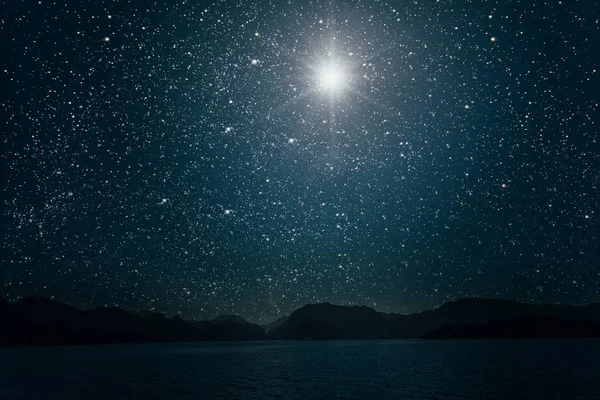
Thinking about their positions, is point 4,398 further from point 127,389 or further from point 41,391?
point 127,389

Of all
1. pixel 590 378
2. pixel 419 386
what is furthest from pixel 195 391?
pixel 590 378

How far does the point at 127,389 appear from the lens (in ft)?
124

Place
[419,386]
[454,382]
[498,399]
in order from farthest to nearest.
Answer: [454,382] < [419,386] < [498,399]

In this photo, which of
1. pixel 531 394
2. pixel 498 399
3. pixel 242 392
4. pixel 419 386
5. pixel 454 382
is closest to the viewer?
pixel 498 399

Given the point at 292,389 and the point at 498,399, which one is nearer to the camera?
the point at 498,399

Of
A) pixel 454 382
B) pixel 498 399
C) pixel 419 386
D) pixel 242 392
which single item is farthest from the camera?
pixel 454 382

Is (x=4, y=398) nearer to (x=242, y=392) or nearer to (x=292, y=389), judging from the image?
(x=242, y=392)

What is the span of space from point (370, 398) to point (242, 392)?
10.8 m

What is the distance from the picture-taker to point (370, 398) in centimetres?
3039

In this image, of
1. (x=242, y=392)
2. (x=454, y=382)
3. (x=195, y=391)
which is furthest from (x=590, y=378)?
(x=195, y=391)

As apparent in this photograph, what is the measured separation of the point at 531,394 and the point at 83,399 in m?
33.6

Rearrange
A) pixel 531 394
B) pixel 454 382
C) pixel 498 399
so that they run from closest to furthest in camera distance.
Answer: pixel 498 399, pixel 531 394, pixel 454 382

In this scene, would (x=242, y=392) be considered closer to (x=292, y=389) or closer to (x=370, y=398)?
(x=292, y=389)

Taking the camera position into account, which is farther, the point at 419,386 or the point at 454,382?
the point at 454,382
